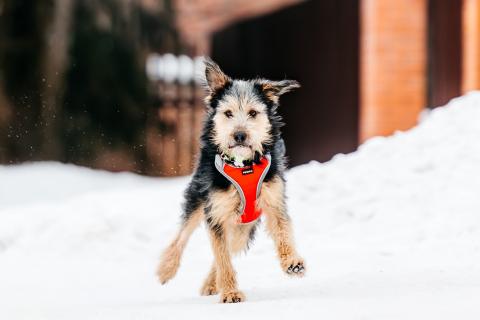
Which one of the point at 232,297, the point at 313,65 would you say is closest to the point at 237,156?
the point at 232,297

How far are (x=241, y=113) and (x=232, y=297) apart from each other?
1.19 metres

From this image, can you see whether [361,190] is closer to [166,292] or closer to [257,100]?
[166,292]

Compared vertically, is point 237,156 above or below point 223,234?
above

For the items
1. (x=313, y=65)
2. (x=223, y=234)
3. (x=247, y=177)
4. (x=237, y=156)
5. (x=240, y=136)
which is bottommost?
(x=223, y=234)

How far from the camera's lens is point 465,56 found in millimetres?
13398

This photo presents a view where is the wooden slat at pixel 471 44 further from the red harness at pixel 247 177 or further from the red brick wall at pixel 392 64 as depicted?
the red harness at pixel 247 177

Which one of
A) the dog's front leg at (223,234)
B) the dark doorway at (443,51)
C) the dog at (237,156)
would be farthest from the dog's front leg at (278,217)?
the dark doorway at (443,51)

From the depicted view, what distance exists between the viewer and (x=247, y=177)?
576 centimetres

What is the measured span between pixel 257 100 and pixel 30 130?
38.4 feet

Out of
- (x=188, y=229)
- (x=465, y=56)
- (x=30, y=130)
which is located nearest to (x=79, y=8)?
(x=30, y=130)

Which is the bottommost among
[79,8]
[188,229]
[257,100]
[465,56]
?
[188,229]

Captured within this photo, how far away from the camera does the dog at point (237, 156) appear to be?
5617 millimetres

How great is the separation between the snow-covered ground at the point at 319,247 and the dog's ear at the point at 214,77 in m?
1.39

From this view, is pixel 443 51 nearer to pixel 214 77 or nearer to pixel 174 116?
pixel 174 116
